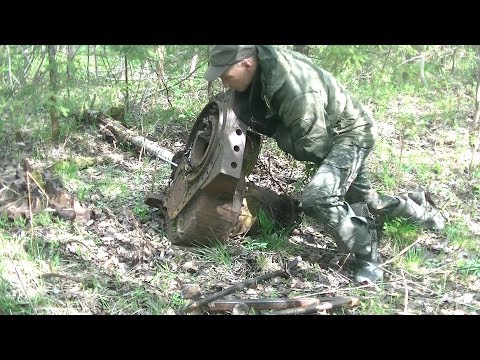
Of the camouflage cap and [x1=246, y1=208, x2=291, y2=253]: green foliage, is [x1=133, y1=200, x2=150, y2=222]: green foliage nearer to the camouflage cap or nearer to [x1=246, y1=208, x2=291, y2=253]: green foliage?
[x1=246, y1=208, x2=291, y2=253]: green foliage

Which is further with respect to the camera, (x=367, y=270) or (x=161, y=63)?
(x=161, y=63)

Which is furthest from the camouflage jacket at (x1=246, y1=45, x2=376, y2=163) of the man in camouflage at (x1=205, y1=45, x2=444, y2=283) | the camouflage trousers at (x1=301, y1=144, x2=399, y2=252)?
the camouflage trousers at (x1=301, y1=144, x2=399, y2=252)

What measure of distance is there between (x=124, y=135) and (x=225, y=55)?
3.07 meters

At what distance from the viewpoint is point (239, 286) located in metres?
4.00

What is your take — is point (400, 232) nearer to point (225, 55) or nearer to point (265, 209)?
point (265, 209)

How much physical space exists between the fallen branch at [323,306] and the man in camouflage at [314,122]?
0.43 metres

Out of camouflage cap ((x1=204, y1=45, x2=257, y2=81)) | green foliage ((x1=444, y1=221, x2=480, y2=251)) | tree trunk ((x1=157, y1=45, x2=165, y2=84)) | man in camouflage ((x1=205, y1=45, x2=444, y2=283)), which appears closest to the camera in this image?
camouflage cap ((x1=204, y1=45, x2=257, y2=81))

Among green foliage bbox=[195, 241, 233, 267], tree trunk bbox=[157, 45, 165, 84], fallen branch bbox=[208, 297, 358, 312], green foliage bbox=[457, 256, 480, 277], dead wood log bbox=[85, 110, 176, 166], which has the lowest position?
green foliage bbox=[195, 241, 233, 267]

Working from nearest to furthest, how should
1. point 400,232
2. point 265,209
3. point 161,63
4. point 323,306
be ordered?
Answer: 1. point 323,306
2. point 400,232
3. point 265,209
4. point 161,63

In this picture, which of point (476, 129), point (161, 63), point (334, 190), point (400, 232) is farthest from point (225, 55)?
point (476, 129)

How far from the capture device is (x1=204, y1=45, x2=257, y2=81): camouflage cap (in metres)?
4.02

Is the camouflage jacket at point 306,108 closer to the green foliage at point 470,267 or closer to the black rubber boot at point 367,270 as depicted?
the black rubber boot at point 367,270

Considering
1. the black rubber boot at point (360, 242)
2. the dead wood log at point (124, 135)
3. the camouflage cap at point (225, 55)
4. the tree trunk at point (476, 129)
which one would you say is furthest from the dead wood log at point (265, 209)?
the tree trunk at point (476, 129)

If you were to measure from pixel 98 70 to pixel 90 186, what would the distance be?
2596 millimetres
